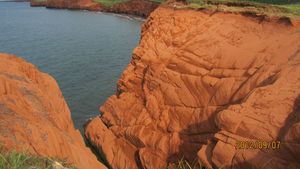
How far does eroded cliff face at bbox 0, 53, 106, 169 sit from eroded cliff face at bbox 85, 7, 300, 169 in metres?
2.74

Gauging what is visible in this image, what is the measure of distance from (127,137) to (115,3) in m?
59.3

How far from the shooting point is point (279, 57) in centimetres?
1290

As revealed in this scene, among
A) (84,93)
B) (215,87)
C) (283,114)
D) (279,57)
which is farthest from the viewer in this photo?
(84,93)

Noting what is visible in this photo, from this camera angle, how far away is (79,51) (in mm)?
34750

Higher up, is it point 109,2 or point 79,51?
point 109,2

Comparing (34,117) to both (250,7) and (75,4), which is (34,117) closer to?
(250,7)

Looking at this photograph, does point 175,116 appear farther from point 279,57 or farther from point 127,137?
point 279,57

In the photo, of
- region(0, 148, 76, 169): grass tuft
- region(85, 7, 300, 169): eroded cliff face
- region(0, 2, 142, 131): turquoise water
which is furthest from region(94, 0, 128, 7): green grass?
region(0, 148, 76, 169): grass tuft

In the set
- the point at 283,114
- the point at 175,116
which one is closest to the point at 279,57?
the point at 283,114

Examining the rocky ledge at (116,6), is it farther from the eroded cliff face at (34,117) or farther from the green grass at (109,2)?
the eroded cliff face at (34,117)
